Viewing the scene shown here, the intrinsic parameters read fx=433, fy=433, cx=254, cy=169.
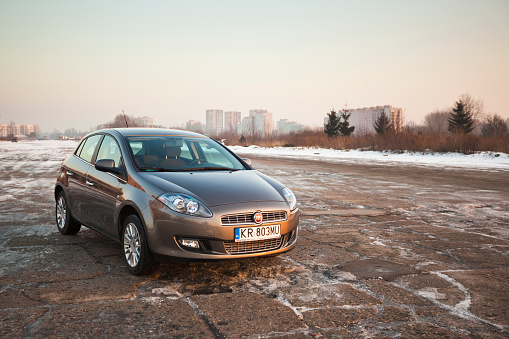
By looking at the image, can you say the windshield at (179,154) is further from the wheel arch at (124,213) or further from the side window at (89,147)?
the side window at (89,147)

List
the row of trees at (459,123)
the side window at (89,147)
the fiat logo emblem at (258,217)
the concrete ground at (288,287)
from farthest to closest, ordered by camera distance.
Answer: the row of trees at (459,123), the side window at (89,147), the fiat logo emblem at (258,217), the concrete ground at (288,287)

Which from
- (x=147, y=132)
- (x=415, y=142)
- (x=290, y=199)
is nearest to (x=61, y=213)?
(x=147, y=132)

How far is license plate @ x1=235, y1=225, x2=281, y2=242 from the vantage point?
4.19 metres

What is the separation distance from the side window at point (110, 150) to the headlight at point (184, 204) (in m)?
1.15

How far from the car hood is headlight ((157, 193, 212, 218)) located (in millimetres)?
60

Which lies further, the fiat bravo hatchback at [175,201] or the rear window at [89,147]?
the rear window at [89,147]

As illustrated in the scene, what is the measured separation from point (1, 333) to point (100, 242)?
280 centimetres

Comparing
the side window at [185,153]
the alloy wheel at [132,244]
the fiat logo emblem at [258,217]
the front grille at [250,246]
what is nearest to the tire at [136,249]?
the alloy wheel at [132,244]

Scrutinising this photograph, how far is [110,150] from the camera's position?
5.45 metres

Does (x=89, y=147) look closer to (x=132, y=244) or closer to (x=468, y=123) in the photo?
(x=132, y=244)

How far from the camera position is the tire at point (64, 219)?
610 cm

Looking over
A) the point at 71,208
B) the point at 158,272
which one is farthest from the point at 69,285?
the point at 71,208

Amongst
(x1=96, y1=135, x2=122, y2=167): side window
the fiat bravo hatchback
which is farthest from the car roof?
(x1=96, y1=135, x2=122, y2=167): side window

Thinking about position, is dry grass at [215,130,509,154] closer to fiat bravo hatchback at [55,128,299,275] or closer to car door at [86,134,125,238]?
fiat bravo hatchback at [55,128,299,275]
